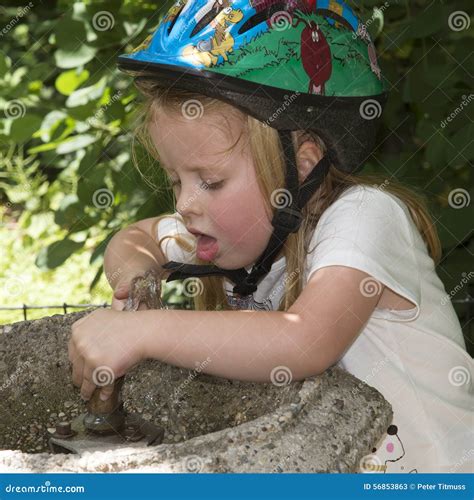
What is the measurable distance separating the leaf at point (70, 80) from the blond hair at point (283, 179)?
3.66 feet

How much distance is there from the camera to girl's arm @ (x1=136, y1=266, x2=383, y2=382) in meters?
1.78

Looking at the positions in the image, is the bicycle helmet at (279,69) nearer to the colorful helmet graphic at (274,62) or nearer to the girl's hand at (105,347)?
the colorful helmet graphic at (274,62)

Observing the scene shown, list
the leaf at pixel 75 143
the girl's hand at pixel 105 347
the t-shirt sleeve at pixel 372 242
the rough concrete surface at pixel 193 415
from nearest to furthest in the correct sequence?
1. the rough concrete surface at pixel 193 415
2. the girl's hand at pixel 105 347
3. the t-shirt sleeve at pixel 372 242
4. the leaf at pixel 75 143

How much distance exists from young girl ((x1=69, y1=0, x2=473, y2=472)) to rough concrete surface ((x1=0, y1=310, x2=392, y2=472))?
0.18 m

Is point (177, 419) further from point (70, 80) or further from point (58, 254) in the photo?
point (70, 80)

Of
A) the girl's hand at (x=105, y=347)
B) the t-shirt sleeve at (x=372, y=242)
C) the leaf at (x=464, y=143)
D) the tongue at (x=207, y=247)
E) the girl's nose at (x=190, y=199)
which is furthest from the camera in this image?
the leaf at (x=464, y=143)

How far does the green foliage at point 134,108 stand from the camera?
123 inches

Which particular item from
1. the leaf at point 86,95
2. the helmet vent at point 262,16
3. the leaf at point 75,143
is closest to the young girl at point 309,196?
the helmet vent at point 262,16

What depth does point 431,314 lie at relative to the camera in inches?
87.9

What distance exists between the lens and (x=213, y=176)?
2.05 metres

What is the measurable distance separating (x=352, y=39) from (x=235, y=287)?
66 cm

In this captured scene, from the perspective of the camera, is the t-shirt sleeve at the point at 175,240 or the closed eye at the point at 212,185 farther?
the t-shirt sleeve at the point at 175,240

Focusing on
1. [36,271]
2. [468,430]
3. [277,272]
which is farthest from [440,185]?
[36,271]

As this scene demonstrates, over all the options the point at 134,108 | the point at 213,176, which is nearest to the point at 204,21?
the point at 213,176
